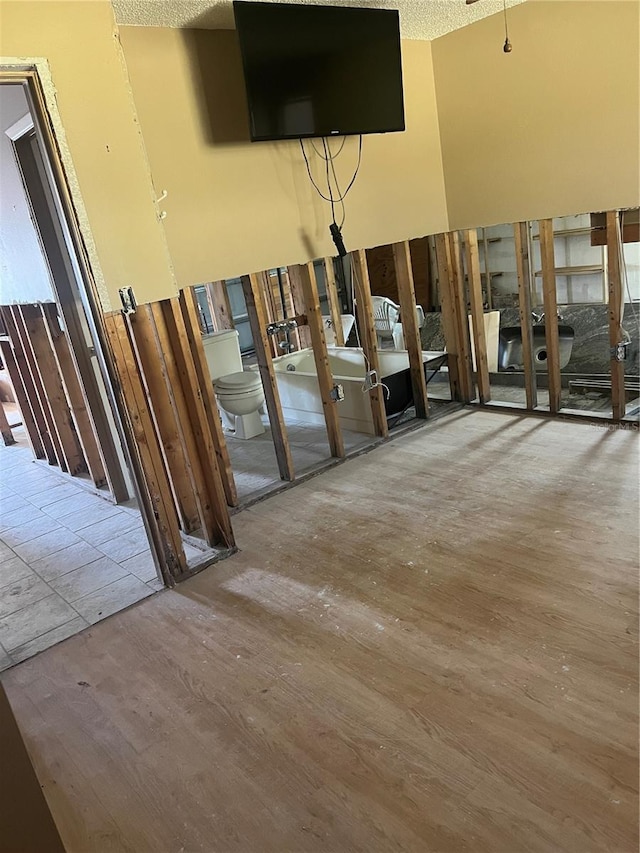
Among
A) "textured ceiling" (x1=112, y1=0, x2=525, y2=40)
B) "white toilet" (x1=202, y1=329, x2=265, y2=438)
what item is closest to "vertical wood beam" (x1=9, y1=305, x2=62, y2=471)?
"white toilet" (x1=202, y1=329, x2=265, y2=438)

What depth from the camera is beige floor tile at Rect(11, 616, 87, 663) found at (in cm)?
272

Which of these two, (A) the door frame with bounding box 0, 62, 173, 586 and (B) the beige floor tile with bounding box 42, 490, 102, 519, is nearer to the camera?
(A) the door frame with bounding box 0, 62, 173, 586

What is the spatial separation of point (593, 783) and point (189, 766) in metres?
1.22

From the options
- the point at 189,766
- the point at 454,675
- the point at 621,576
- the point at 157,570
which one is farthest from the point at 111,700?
the point at 621,576

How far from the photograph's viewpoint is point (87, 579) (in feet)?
10.8

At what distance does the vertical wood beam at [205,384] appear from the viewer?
357 centimetres

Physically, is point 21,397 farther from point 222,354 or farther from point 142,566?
point 142,566

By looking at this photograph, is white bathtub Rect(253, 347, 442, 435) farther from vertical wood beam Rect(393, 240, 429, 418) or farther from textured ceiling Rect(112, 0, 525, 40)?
textured ceiling Rect(112, 0, 525, 40)

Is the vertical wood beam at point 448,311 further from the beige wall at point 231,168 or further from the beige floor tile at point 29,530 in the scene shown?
the beige floor tile at point 29,530

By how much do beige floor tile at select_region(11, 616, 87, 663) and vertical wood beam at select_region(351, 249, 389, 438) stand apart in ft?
8.42

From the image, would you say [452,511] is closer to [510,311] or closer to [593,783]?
[593,783]

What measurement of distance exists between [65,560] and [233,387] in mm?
1940

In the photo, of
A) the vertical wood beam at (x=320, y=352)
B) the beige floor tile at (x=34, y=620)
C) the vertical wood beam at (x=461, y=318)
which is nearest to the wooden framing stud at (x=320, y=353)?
the vertical wood beam at (x=320, y=352)

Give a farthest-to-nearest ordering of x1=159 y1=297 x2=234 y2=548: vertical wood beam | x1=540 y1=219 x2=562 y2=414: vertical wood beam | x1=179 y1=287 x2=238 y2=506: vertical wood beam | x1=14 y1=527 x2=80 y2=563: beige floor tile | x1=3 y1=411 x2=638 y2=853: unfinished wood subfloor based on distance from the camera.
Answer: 1. x1=540 y1=219 x2=562 y2=414: vertical wood beam
2. x1=14 y1=527 x2=80 y2=563: beige floor tile
3. x1=179 y1=287 x2=238 y2=506: vertical wood beam
4. x1=159 y1=297 x2=234 y2=548: vertical wood beam
5. x1=3 y1=411 x2=638 y2=853: unfinished wood subfloor
